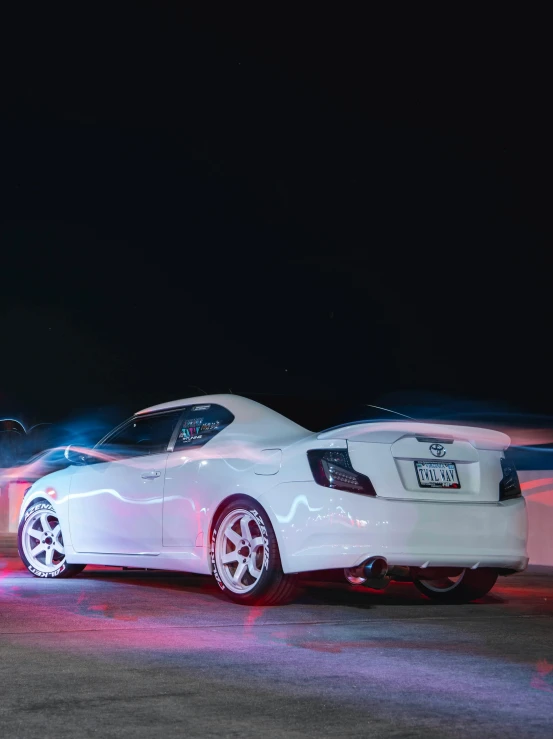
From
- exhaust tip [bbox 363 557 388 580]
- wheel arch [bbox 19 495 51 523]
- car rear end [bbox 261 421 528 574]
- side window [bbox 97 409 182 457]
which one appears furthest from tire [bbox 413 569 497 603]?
wheel arch [bbox 19 495 51 523]

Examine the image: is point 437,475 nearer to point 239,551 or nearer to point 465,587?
point 465,587

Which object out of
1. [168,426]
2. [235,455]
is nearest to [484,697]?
[235,455]

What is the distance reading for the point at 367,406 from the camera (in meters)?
7.45

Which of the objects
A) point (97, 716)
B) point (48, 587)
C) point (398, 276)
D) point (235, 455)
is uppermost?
point (398, 276)

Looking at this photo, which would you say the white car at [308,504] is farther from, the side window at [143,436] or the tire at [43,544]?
the tire at [43,544]

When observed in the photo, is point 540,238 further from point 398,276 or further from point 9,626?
point 9,626

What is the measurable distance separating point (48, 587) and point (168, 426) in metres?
1.46

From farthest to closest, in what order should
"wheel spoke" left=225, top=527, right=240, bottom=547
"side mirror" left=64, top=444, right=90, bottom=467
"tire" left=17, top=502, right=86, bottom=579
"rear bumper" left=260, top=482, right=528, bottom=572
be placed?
"tire" left=17, top=502, right=86, bottom=579, "side mirror" left=64, top=444, right=90, bottom=467, "wheel spoke" left=225, top=527, right=240, bottom=547, "rear bumper" left=260, top=482, right=528, bottom=572

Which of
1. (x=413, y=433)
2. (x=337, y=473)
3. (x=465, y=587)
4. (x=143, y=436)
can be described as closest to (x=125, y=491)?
(x=143, y=436)

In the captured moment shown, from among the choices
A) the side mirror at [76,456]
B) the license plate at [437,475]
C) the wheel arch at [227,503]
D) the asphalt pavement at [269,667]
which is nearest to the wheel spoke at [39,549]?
the side mirror at [76,456]

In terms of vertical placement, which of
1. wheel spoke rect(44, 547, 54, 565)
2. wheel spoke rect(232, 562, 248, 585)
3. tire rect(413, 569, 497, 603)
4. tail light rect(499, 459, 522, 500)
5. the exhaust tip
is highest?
tail light rect(499, 459, 522, 500)

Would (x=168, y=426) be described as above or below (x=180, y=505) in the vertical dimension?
above

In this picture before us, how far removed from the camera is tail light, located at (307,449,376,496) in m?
6.59

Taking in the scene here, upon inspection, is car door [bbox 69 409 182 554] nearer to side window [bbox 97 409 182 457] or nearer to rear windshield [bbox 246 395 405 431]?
side window [bbox 97 409 182 457]
